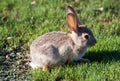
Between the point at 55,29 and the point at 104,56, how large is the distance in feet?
5.36

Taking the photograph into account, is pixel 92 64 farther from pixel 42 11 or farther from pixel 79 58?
pixel 42 11

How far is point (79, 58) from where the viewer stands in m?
6.77

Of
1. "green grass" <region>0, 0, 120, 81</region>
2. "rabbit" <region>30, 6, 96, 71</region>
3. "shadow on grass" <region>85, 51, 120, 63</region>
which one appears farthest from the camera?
"shadow on grass" <region>85, 51, 120, 63</region>

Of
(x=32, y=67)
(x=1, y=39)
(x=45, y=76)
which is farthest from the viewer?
(x=1, y=39)

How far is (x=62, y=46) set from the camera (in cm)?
656

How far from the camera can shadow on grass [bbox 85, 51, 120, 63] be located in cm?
678

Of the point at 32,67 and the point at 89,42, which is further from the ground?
the point at 89,42

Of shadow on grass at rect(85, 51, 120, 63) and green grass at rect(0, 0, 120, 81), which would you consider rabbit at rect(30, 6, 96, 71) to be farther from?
shadow on grass at rect(85, 51, 120, 63)

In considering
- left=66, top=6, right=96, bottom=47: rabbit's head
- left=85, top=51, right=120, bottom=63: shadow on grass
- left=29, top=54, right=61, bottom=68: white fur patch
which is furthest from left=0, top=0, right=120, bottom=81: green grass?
left=66, top=6, right=96, bottom=47: rabbit's head

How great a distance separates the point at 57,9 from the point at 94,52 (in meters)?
2.16

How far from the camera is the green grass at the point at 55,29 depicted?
6.41m

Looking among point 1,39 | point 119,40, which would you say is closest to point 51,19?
point 1,39

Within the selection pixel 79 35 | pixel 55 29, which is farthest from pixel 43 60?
pixel 55 29

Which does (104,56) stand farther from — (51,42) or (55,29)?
(55,29)
